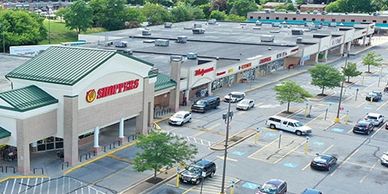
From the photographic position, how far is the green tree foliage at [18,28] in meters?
105

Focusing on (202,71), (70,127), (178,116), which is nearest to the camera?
(70,127)

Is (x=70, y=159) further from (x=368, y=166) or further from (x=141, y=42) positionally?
(x=141, y=42)

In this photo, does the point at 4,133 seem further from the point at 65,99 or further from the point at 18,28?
the point at 18,28

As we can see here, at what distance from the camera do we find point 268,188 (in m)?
35.1

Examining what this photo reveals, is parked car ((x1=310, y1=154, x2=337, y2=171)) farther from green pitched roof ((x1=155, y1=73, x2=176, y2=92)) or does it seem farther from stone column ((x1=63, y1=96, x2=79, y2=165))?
stone column ((x1=63, y1=96, x2=79, y2=165))

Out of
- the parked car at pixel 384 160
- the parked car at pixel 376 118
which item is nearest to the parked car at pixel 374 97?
the parked car at pixel 376 118

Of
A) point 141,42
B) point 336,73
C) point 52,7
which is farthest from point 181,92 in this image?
point 52,7

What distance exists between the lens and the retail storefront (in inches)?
1465

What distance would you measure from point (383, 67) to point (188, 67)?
52347 mm

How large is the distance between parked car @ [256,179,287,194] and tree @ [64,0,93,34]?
98.2 m

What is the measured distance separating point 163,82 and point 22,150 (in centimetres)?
2174

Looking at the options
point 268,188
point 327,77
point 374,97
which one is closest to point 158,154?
point 268,188

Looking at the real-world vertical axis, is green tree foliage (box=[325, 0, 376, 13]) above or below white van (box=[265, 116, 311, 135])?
above

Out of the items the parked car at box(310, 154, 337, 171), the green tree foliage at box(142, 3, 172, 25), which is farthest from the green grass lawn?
the parked car at box(310, 154, 337, 171)
